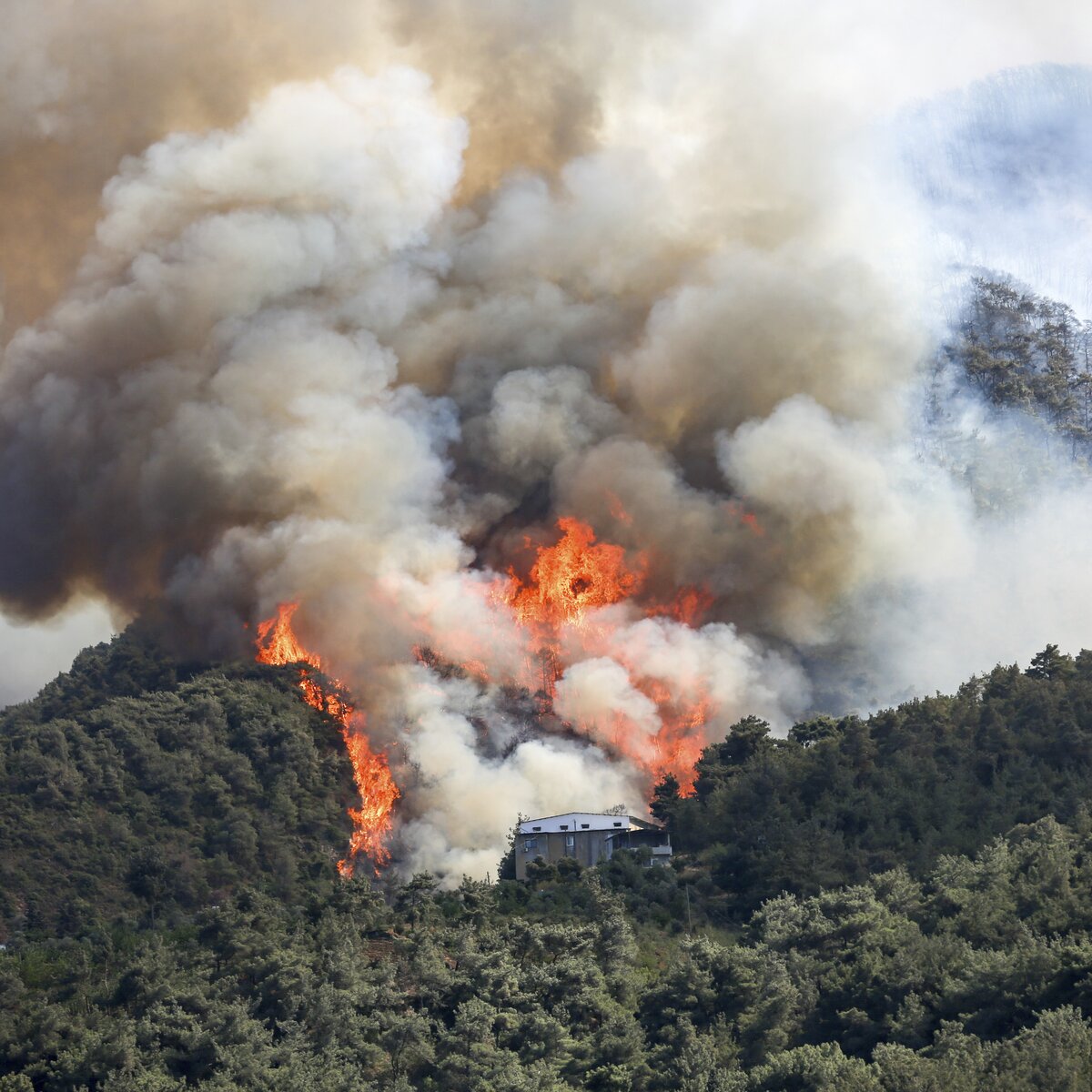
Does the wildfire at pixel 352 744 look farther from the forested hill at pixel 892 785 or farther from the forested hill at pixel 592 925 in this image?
the forested hill at pixel 892 785

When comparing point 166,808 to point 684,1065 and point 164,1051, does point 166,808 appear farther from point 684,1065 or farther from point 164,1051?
point 684,1065

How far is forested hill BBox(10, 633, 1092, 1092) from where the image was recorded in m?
46.4

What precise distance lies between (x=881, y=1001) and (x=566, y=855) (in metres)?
25.5

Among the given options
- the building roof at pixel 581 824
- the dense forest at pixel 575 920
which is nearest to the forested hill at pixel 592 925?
the dense forest at pixel 575 920

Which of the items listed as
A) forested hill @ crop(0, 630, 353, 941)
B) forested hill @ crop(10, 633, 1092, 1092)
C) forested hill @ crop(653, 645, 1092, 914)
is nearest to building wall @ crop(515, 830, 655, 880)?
forested hill @ crop(653, 645, 1092, 914)

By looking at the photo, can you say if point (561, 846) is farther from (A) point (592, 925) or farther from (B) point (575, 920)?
(A) point (592, 925)

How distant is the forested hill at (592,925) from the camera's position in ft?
152

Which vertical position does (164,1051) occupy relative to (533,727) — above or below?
below

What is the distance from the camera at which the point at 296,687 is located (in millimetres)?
86938

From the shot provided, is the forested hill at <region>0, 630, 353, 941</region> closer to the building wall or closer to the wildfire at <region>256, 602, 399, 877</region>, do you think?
the wildfire at <region>256, 602, 399, 877</region>

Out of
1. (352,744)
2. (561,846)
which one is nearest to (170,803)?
(352,744)

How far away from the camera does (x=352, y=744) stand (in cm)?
8412

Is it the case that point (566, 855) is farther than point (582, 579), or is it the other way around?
point (582, 579)

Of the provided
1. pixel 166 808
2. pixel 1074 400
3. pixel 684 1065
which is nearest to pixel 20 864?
pixel 166 808
